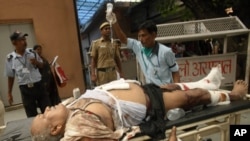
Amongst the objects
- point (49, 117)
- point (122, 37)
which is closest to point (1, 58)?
point (122, 37)

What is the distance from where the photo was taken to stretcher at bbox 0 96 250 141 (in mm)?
1316

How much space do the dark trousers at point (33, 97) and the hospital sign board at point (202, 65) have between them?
63.4 inches

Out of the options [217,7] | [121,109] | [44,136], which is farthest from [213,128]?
[217,7]

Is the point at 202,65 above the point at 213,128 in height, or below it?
above

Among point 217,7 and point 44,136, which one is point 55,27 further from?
point 44,136

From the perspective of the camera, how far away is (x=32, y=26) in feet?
15.0

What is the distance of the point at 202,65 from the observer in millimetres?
2508

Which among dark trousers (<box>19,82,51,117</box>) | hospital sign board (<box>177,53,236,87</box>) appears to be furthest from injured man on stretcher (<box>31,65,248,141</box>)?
dark trousers (<box>19,82,51,117</box>)

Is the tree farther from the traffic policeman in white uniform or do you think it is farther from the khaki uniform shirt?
the traffic policeman in white uniform

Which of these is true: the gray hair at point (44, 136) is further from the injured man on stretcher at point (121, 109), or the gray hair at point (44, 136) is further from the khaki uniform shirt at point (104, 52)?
the khaki uniform shirt at point (104, 52)

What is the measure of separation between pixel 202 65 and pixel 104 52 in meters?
1.24

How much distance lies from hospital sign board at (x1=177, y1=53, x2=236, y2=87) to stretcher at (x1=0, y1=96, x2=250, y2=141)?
980mm

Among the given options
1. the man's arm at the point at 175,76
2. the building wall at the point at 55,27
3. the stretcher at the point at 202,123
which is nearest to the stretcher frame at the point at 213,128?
the stretcher at the point at 202,123

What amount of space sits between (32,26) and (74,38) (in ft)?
3.02
